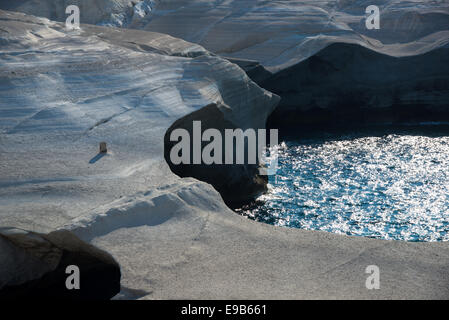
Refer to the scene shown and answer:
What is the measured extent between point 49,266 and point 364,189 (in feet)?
20.6

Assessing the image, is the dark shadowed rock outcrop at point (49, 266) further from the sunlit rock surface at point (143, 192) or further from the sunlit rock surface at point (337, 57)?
the sunlit rock surface at point (337, 57)

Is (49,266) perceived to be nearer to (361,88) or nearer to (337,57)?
(337,57)

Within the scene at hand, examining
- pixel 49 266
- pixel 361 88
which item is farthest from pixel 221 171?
pixel 361 88

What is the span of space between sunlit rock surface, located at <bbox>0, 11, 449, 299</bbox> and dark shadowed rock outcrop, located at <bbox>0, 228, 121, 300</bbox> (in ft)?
0.45

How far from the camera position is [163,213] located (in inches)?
209

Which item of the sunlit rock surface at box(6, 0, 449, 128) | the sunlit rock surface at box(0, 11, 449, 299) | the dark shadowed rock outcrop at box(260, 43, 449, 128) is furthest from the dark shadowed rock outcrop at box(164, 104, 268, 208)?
the dark shadowed rock outcrop at box(260, 43, 449, 128)

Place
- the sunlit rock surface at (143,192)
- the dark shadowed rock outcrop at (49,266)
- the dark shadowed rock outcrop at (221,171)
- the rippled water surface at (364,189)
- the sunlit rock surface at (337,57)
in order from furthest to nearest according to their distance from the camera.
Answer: the sunlit rock surface at (337,57) < the rippled water surface at (364,189) < the dark shadowed rock outcrop at (221,171) < the dark shadowed rock outcrop at (49,266) < the sunlit rock surface at (143,192)

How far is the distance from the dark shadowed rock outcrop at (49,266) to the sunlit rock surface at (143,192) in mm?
138

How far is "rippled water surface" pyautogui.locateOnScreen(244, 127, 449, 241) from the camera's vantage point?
8711 millimetres

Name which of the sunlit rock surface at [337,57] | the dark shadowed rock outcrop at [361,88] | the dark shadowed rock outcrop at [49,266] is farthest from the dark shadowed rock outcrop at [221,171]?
the dark shadowed rock outcrop at [361,88]

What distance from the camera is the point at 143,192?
18.2 ft

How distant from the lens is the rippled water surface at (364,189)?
8711 mm

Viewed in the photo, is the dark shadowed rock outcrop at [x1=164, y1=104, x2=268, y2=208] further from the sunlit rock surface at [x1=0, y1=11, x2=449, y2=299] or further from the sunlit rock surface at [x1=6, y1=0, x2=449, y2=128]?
the sunlit rock surface at [x1=6, y1=0, x2=449, y2=128]
